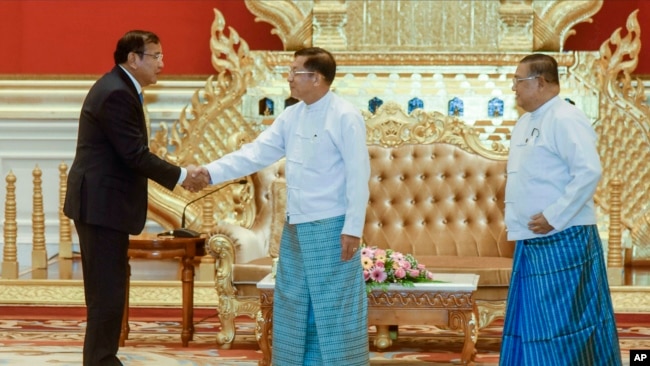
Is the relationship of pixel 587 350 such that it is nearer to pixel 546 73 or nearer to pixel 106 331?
pixel 546 73

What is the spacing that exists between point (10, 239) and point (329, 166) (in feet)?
13.3

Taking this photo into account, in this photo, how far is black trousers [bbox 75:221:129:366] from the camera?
4703 millimetres

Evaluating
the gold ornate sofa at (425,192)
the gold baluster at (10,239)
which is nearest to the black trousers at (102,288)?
the gold ornate sofa at (425,192)

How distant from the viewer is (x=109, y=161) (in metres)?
4.74

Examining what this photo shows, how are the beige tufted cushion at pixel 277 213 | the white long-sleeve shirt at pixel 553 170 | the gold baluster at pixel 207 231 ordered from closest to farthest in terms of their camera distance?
1. the white long-sleeve shirt at pixel 553 170
2. the beige tufted cushion at pixel 277 213
3. the gold baluster at pixel 207 231

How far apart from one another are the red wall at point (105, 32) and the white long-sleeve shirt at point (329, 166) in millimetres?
4573

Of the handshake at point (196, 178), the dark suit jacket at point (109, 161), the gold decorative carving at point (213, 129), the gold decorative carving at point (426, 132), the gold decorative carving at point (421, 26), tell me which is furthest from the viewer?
the gold decorative carving at point (213, 129)

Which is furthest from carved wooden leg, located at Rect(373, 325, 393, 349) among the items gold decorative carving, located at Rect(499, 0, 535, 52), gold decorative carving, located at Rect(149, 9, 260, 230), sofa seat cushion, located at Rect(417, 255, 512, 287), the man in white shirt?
gold decorative carving, located at Rect(499, 0, 535, 52)

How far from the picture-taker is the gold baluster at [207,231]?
7.71 m

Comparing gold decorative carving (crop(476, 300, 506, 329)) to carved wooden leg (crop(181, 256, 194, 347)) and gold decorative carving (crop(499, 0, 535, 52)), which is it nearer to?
carved wooden leg (crop(181, 256, 194, 347))

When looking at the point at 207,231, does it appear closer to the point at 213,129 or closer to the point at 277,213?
the point at 277,213

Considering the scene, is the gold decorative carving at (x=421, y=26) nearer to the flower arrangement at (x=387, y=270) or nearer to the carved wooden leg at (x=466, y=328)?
the flower arrangement at (x=387, y=270)

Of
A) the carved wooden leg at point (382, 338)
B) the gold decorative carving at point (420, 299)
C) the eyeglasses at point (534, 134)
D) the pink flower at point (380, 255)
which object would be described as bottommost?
the carved wooden leg at point (382, 338)

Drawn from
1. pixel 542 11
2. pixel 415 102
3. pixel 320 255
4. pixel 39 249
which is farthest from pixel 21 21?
pixel 320 255
